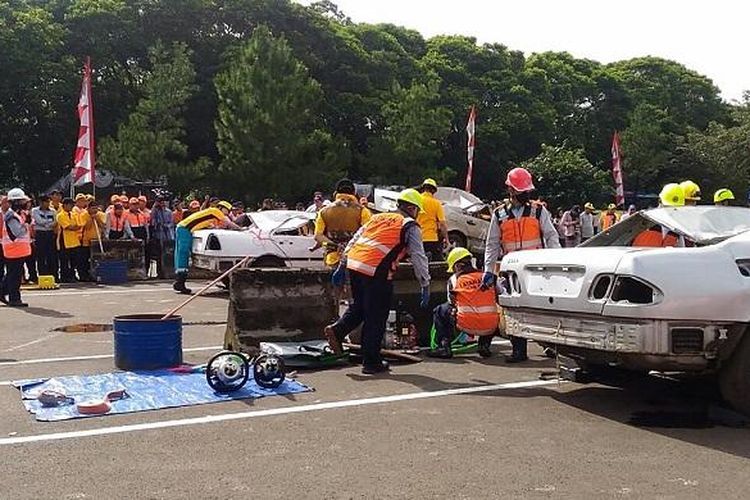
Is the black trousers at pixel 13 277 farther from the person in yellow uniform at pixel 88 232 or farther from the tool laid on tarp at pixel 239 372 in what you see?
the tool laid on tarp at pixel 239 372

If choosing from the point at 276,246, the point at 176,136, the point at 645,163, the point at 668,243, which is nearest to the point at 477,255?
the point at 276,246

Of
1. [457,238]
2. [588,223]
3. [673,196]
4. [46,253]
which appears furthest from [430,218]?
[588,223]

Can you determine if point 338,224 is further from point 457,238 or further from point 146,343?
point 457,238

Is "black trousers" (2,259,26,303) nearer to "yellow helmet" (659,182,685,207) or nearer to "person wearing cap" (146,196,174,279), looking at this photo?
"person wearing cap" (146,196,174,279)

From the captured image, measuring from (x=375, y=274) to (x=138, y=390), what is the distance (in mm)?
2260

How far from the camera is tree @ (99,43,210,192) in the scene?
1291 inches

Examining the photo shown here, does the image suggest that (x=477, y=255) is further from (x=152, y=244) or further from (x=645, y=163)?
(x=645, y=163)

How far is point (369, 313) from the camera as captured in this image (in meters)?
A: 7.73

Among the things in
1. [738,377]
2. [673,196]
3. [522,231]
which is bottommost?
[738,377]

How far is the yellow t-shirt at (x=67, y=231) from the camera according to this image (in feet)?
53.1

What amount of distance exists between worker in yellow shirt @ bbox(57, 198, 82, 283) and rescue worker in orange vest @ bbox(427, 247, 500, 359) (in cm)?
991

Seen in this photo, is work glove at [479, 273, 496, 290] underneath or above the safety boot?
above

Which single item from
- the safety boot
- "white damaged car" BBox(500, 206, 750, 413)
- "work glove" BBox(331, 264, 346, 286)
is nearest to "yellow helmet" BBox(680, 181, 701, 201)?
"white damaged car" BBox(500, 206, 750, 413)

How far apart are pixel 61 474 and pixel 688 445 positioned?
3737mm
